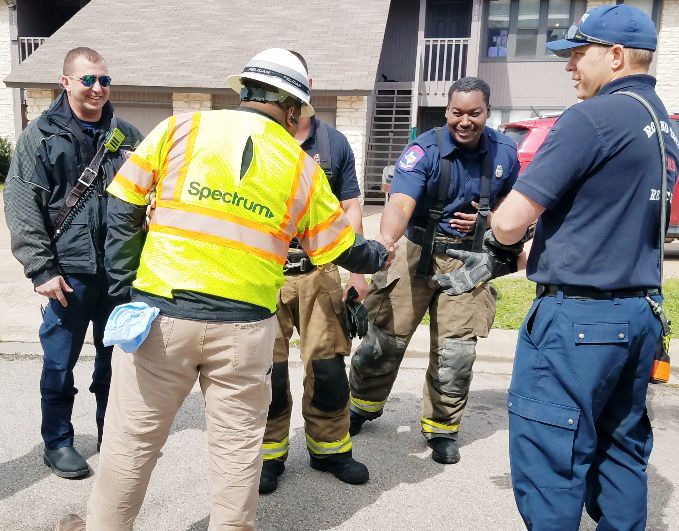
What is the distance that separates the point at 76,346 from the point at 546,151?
2.55 metres

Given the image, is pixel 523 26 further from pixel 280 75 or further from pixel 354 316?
pixel 280 75

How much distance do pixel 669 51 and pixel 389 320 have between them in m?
16.1

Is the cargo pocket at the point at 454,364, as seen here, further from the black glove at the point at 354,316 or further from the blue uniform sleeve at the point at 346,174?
the blue uniform sleeve at the point at 346,174

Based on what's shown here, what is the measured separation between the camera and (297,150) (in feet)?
8.14

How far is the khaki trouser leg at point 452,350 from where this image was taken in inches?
151

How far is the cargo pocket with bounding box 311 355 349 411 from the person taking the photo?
354cm

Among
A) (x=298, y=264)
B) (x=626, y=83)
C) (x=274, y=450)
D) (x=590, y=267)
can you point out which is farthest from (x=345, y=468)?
(x=626, y=83)

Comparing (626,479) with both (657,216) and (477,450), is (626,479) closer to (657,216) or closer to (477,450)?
(657,216)

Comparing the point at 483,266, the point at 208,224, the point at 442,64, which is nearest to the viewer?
the point at 208,224

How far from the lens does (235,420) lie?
2.49 m

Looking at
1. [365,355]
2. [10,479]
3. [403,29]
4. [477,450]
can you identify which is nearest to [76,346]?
[10,479]

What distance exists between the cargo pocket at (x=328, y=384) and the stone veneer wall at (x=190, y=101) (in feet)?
→ 42.3

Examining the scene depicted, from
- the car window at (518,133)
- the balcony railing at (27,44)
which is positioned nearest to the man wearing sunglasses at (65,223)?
the car window at (518,133)

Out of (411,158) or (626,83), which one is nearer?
(626,83)
